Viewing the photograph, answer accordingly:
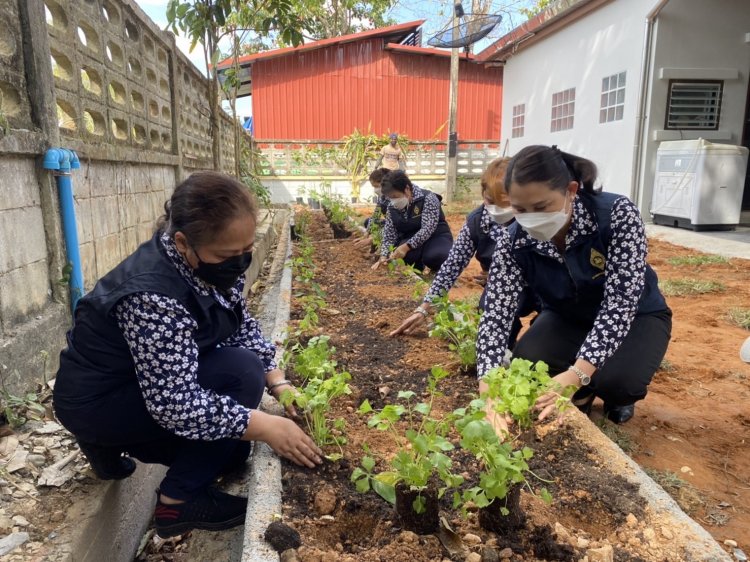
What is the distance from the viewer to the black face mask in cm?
177

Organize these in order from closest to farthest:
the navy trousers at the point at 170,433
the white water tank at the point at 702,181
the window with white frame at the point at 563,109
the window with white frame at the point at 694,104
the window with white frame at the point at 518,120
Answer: the navy trousers at the point at 170,433
the white water tank at the point at 702,181
the window with white frame at the point at 694,104
the window with white frame at the point at 563,109
the window with white frame at the point at 518,120

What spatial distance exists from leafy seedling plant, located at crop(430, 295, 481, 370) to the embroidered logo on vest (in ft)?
2.26

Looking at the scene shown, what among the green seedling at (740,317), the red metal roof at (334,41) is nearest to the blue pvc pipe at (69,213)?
the green seedling at (740,317)

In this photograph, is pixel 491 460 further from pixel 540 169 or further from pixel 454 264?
pixel 454 264

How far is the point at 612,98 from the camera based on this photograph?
9711mm

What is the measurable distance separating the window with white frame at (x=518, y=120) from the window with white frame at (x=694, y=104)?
16.2 ft

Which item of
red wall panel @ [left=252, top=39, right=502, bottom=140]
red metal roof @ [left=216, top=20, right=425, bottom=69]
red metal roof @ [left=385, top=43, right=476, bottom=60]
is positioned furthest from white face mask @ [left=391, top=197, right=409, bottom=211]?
red metal roof @ [left=385, top=43, right=476, bottom=60]

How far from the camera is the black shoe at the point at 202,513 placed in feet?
6.38

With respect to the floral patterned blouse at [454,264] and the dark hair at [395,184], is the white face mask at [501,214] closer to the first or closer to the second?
the floral patterned blouse at [454,264]

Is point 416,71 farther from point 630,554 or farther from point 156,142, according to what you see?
point 630,554

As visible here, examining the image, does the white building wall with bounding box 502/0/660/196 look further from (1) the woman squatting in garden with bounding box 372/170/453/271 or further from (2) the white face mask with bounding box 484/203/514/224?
(2) the white face mask with bounding box 484/203/514/224

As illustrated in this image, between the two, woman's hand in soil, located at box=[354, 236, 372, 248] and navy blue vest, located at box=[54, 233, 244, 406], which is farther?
woman's hand in soil, located at box=[354, 236, 372, 248]

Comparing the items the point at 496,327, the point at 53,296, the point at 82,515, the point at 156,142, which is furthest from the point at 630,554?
the point at 156,142

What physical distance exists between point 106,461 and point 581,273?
204cm
